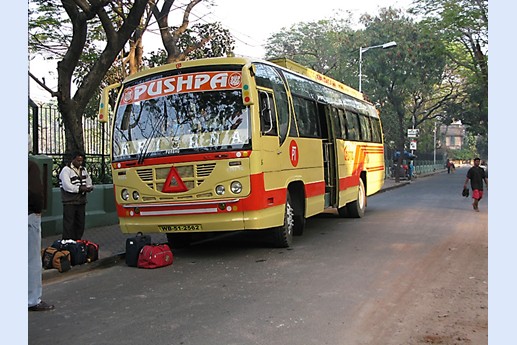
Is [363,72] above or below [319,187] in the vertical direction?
above

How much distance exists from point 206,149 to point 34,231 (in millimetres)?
3263

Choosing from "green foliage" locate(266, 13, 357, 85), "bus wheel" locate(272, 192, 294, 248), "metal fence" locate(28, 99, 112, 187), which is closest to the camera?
"bus wheel" locate(272, 192, 294, 248)

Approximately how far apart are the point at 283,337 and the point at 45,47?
1558 centimetres

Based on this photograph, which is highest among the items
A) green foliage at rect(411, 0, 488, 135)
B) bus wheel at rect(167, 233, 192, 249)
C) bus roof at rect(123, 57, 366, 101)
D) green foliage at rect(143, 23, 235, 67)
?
green foliage at rect(411, 0, 488, 135)

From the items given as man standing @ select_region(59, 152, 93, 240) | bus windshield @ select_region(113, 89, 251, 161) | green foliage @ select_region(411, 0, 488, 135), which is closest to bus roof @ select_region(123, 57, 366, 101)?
bus windshield @ select_region(113, 89, 251, 161)

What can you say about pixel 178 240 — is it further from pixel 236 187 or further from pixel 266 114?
pixel 266 114

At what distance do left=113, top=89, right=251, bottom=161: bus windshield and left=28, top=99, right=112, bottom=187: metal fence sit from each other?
2146 millimetres

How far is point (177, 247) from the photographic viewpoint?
10281mm

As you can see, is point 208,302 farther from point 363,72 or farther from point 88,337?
point 363,72

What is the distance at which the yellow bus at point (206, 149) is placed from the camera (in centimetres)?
833

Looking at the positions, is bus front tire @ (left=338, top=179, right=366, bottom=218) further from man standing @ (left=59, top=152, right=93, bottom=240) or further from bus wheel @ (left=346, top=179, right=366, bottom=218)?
man standing @ (left=59, top=152, right=93, bottom=240)

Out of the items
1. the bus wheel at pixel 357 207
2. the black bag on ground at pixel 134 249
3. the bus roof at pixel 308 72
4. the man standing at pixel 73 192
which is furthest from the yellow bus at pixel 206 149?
the bus wheel at pixel 357 207

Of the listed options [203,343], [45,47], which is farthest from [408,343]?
[45,47]

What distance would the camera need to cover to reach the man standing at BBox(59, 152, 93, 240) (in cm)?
956
